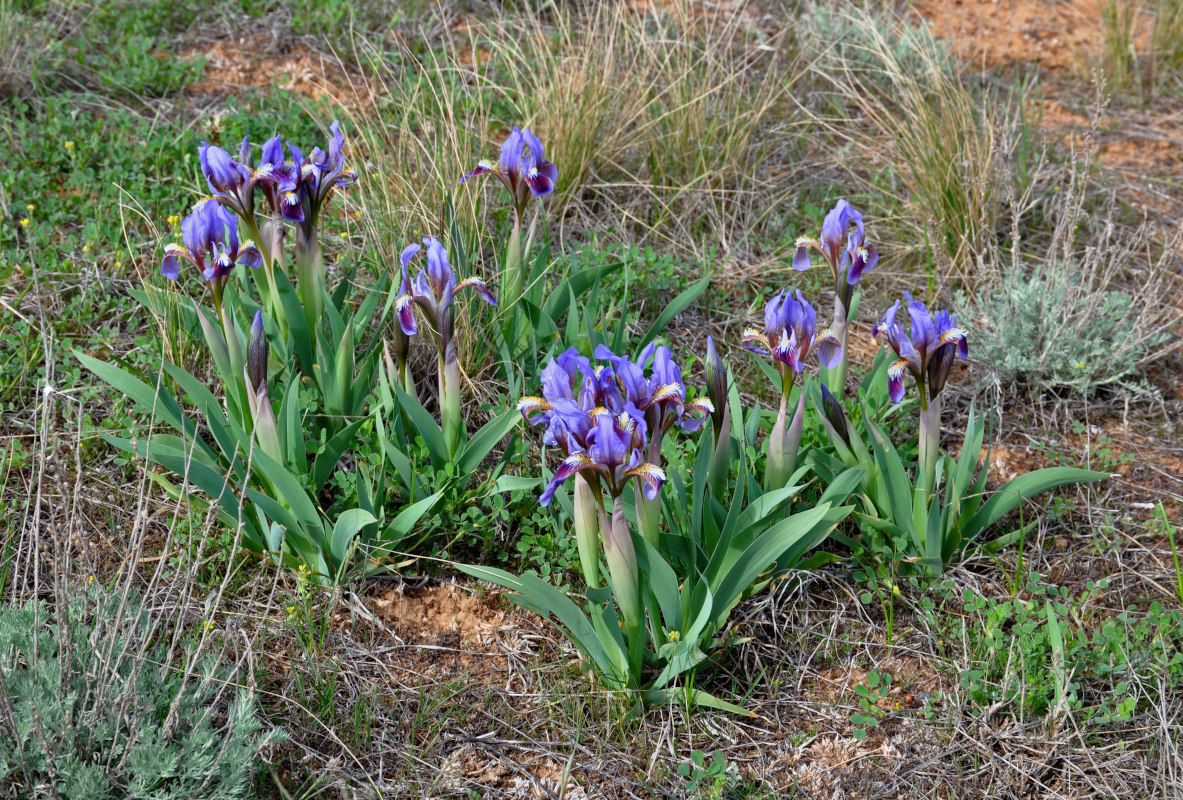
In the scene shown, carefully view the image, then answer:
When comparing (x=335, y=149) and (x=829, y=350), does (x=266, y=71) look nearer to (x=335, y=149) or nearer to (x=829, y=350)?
(x=335, y=149)

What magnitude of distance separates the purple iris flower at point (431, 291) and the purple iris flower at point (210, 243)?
423 millimetres

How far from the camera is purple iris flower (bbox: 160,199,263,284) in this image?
231 centimetres

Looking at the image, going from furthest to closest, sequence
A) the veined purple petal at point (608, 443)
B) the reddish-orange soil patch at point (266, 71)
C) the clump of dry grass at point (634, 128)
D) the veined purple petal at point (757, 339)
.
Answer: the reddish-orange soil patch at point (266, 71)
the clump of dry grass at point (634, 128)
the veined purple petal at point (757, 339)
the veined purple petal at point (608, 443)

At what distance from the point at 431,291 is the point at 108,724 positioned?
1153 millimetres

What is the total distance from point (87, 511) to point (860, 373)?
2.40 meters

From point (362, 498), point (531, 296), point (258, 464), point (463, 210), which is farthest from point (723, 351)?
point (258, 464)

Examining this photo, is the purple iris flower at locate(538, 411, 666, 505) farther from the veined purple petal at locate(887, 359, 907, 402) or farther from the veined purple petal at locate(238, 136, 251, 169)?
the veined purple petal at locate(238, 136, 251, 169)

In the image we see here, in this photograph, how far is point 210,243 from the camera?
2330 millimetres

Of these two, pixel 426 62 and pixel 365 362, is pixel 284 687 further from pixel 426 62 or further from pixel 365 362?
pixel 426 62

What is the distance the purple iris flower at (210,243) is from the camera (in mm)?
2307

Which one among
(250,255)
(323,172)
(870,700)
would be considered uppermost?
(323,172)

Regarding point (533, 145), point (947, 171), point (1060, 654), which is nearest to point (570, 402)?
point (533, 145)

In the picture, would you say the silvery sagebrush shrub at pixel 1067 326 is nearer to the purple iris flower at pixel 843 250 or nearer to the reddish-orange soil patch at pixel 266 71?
the purple iris flower at pixel 843 250

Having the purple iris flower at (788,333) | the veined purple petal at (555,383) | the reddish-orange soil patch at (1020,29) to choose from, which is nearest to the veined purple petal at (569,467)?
the veined purple petal at (555,383)
